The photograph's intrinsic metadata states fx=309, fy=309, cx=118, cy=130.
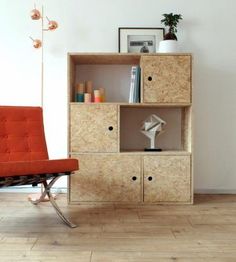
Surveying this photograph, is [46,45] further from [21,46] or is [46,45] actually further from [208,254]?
[208,254]

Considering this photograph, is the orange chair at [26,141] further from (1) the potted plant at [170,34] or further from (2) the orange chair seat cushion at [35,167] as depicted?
(1) the potted plant at [170,34]

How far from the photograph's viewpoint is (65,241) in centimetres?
187

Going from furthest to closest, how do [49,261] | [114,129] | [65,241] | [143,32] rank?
1. [143,32]
2. [114,129]
3. [65,241]
4. [49,261]

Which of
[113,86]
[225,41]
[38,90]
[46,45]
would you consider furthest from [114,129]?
[225,41]

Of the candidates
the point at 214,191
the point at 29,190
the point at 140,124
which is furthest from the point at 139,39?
the point at 29,190

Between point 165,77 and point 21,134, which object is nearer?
point 21,134

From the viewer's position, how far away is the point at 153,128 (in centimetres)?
286

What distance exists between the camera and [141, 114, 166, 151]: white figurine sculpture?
286 cm

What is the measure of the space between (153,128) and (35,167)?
125 centimetres

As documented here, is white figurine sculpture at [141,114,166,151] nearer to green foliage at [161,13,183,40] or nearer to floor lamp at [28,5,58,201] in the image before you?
green foliage at [161,13,183,40]

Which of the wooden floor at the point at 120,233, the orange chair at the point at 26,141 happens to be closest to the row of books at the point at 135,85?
the orange chair at the point at 26,141

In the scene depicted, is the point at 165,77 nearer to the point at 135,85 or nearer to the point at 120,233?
the point at 135,85

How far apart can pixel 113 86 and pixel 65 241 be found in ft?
5.71

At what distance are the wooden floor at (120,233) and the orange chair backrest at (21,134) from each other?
0.46 metres
